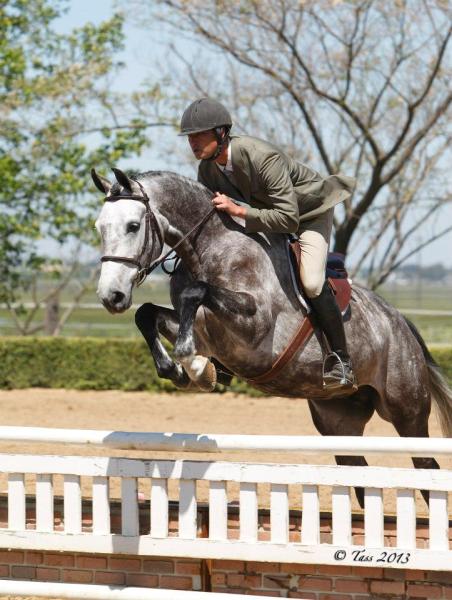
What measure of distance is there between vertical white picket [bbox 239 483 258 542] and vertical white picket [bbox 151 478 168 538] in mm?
319

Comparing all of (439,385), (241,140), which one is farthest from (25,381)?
(241,140)

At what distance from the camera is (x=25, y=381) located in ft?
42.6

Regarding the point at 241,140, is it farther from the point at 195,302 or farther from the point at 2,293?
the point at 2,293

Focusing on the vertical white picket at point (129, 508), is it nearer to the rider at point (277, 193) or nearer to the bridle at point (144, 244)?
the bridle at point (144, 244)

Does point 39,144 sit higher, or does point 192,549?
point 39,144

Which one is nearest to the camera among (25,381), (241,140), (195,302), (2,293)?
(195,302)

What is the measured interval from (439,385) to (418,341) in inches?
14.9

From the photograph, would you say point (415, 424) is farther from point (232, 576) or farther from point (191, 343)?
point (191, 343)

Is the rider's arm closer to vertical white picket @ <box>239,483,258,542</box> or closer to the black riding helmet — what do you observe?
the black riding helmet

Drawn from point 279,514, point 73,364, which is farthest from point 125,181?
point 73,364

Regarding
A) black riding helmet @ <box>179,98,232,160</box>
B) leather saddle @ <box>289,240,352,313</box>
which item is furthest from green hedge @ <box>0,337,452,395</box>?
black riding helmet @ <box>179,98,232,160</box>

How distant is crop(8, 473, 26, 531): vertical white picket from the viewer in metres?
4.02

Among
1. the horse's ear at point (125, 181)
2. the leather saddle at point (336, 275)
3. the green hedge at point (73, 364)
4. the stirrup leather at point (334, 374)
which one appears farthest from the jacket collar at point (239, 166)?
the green hedge at point (73, 364)

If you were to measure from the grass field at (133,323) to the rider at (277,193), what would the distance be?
6.00 m
